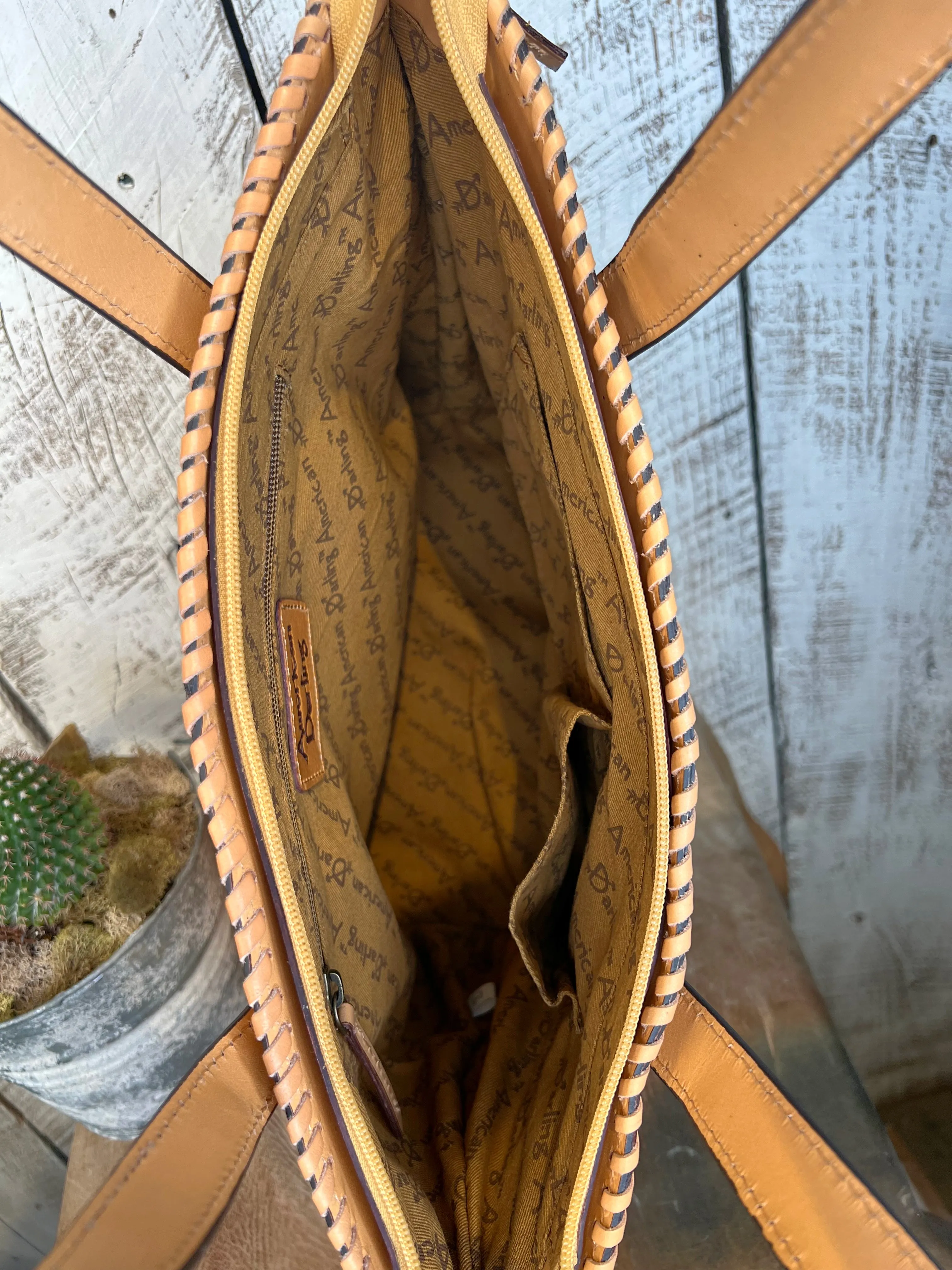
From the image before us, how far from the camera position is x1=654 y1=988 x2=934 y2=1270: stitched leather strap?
0.42 metres

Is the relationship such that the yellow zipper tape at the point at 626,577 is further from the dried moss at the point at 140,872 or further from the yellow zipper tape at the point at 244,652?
the dried moss at the point at 140,872

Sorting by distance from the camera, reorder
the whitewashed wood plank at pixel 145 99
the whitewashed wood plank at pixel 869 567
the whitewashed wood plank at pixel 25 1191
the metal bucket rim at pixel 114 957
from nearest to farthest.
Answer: the metal bucket rim at pixel 114 957 → the whitewashed wood plank at pixel 145 99 → the whitewashed wood plank at pixel 869 567 → the whitewashed wood plank at pixel 25 1191

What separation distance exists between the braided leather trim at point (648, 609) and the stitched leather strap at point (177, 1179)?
0.19m

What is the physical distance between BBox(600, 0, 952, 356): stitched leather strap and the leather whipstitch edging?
444 millimetres

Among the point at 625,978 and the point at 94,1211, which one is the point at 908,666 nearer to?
the point at 625,978

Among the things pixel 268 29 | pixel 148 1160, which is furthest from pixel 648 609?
pixel 268 29

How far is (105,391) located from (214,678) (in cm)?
43

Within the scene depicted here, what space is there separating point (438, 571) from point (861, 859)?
60 centimetres

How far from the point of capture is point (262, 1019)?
37 cm

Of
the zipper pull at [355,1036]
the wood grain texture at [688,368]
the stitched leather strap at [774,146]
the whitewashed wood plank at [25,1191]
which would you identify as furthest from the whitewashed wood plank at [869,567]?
the whitewashed wood plank at [25,1191]

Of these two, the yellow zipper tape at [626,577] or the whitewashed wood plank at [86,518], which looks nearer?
the yellow zipper tape at [626,577]

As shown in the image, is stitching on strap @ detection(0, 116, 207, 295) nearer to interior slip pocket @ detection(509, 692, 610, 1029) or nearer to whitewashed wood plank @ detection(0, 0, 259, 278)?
whitewashed wood plank @ detection(0, 0, 259, 278)

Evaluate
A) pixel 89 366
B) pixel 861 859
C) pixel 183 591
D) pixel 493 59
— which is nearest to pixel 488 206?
pixel 493 59

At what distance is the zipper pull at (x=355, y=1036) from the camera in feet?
1.39
